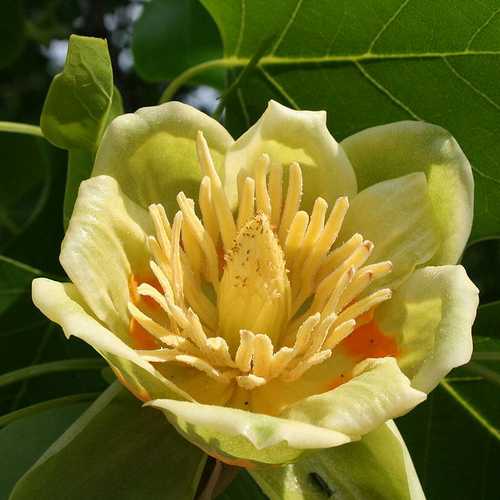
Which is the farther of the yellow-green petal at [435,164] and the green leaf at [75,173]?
the green leaf at [75,173]

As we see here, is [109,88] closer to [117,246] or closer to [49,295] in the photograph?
[117,246]

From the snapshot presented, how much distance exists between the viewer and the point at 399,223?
1.58 metres

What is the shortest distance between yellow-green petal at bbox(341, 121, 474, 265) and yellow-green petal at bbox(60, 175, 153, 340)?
350 millimetres

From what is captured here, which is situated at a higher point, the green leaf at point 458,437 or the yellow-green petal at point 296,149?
the yellow-green petal at point 296,149

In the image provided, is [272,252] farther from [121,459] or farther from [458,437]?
[458,437]

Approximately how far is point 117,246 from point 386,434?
0.46 m

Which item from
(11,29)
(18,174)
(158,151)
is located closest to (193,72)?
(158,151)

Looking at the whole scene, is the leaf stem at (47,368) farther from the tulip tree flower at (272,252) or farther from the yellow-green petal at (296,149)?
the yellow-green petal at (296,149)

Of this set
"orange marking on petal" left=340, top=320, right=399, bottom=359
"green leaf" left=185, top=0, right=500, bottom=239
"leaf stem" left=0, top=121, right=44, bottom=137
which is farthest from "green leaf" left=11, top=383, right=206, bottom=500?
"green leaf" left=185, top=0, right=500, bottom=239

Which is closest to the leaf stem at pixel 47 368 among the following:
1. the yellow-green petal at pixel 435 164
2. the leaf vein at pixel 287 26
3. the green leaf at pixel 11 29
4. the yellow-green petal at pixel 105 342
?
the yellow-green petal at pixel 105 342

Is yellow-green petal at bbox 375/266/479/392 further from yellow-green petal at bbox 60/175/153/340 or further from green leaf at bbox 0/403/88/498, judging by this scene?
green leaf at bbox 0/403/88/498

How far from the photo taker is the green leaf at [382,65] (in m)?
1.66

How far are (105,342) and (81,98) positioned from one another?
0.42m

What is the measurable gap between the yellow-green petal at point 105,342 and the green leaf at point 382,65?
62cm
